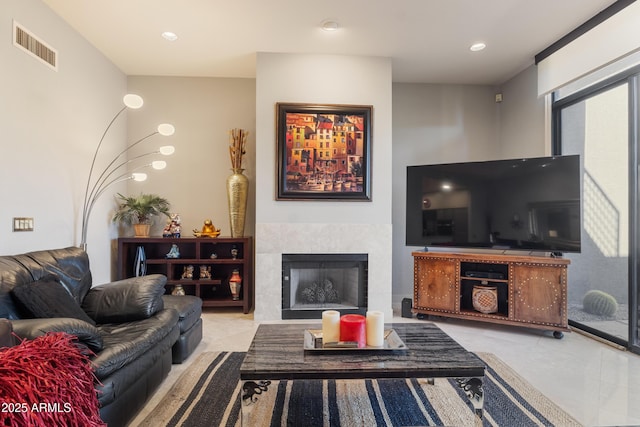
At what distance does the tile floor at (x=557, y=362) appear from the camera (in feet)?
→ 6.39

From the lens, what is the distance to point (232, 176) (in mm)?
3965

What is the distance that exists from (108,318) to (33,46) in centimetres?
223

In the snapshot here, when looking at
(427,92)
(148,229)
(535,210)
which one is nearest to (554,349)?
(535,210)

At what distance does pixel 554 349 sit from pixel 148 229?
14.3ft

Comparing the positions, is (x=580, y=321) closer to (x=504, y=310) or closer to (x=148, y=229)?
(x=504, y=310)

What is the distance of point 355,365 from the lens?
4.92 feet

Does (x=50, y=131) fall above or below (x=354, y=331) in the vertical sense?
above

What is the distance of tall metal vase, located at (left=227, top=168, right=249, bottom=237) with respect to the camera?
394 cm

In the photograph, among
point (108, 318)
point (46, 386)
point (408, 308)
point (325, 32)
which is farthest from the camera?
point (408, 308)

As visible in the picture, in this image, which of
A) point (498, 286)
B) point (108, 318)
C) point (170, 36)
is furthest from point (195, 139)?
point (498, 286)

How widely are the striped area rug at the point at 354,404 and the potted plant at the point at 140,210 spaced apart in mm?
2279

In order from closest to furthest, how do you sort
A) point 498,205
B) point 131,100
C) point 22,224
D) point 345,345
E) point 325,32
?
point 345,345 → point 22,224 → point 131,100 → point 325,32 → point 498,205

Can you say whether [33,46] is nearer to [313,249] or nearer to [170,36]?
[170,36]

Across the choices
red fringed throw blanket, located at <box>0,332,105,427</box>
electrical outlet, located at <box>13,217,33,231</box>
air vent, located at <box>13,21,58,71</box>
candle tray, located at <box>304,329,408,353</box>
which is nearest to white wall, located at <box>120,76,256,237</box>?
air vent, located at <box>13,21,58,71</box>
